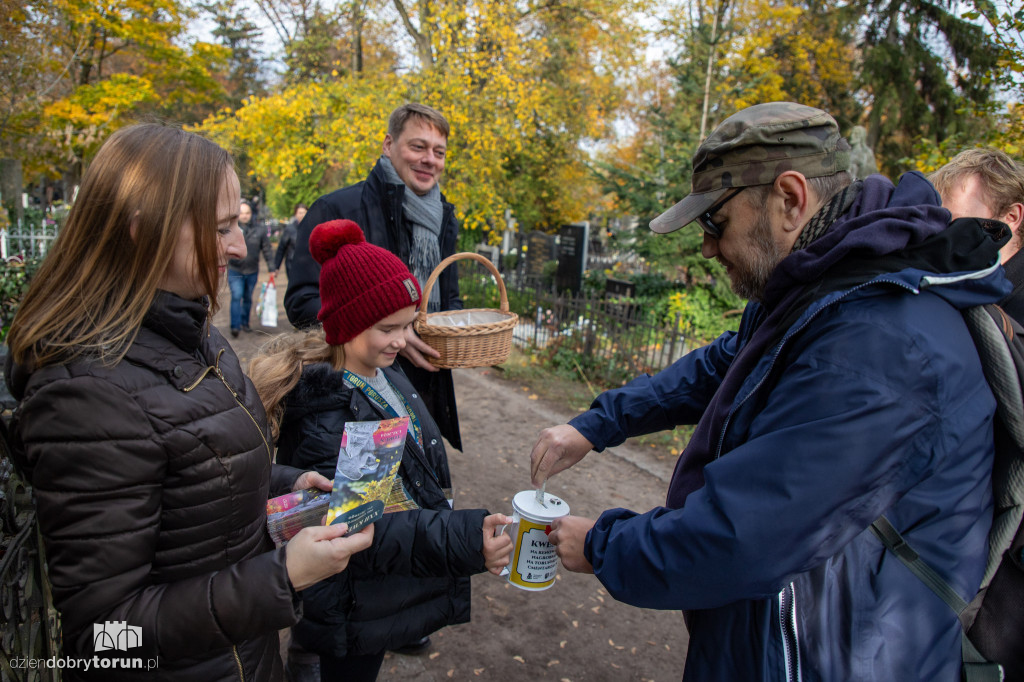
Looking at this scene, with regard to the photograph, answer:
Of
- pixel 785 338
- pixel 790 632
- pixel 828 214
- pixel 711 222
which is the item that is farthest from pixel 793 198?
pixel 790 632

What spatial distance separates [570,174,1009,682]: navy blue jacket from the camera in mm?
1144

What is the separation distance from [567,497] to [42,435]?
4044 mm

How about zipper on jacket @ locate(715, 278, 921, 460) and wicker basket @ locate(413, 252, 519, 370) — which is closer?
zipper on jacket @ locate(715, 278, 921, 460)

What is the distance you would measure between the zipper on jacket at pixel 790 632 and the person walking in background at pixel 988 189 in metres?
1.97

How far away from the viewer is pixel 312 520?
1492 millimetres

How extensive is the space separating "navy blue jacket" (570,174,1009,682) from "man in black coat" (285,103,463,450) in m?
1.92

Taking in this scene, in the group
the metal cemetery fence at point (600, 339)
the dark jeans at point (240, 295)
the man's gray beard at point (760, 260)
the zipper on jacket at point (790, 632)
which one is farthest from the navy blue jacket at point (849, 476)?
the dark jeans at point (240, 295)

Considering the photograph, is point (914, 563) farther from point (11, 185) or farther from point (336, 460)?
point (11, 185)

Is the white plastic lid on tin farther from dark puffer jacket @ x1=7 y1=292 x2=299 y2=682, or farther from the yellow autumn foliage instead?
the yellow autumn foliage

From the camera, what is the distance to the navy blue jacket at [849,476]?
1.14 meters

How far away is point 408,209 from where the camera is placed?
320 centimetres

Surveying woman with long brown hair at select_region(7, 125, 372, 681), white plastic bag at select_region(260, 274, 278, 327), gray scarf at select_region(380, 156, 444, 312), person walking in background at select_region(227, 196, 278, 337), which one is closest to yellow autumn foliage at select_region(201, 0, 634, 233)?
person walking in background at select_region(227, 196, 278, 337)

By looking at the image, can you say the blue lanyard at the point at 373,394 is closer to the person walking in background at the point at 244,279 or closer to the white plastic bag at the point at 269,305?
the white plastic bag at the point at 269,305

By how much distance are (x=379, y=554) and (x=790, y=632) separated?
1128mm
